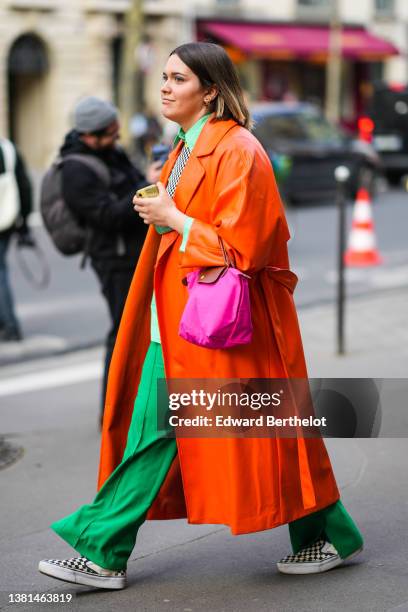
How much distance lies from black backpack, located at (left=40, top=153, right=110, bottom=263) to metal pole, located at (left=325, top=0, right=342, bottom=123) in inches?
1155

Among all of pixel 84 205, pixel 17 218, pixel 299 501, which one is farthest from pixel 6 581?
pixel 17 218

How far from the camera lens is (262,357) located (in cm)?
376

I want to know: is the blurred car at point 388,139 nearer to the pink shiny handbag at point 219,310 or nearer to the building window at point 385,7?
the building window at point 385,7

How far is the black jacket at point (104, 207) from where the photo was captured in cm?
580

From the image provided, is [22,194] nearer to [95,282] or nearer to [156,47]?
[95,282]

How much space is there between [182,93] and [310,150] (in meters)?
16.7

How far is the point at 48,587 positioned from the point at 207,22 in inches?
1193

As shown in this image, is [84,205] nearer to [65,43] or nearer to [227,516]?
[227,516]

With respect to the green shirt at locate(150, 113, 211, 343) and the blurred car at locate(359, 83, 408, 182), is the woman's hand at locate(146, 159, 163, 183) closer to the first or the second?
the green shirt at locate(150, 113, 211, 343)

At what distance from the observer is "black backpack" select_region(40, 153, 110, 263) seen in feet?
19.5

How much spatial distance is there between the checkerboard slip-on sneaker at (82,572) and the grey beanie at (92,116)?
2.62m

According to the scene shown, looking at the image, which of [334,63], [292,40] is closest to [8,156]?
[292,40]

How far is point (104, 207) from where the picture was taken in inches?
229

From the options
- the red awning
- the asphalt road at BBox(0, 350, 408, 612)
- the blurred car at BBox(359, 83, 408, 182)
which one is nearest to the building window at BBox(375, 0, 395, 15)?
the red awning
